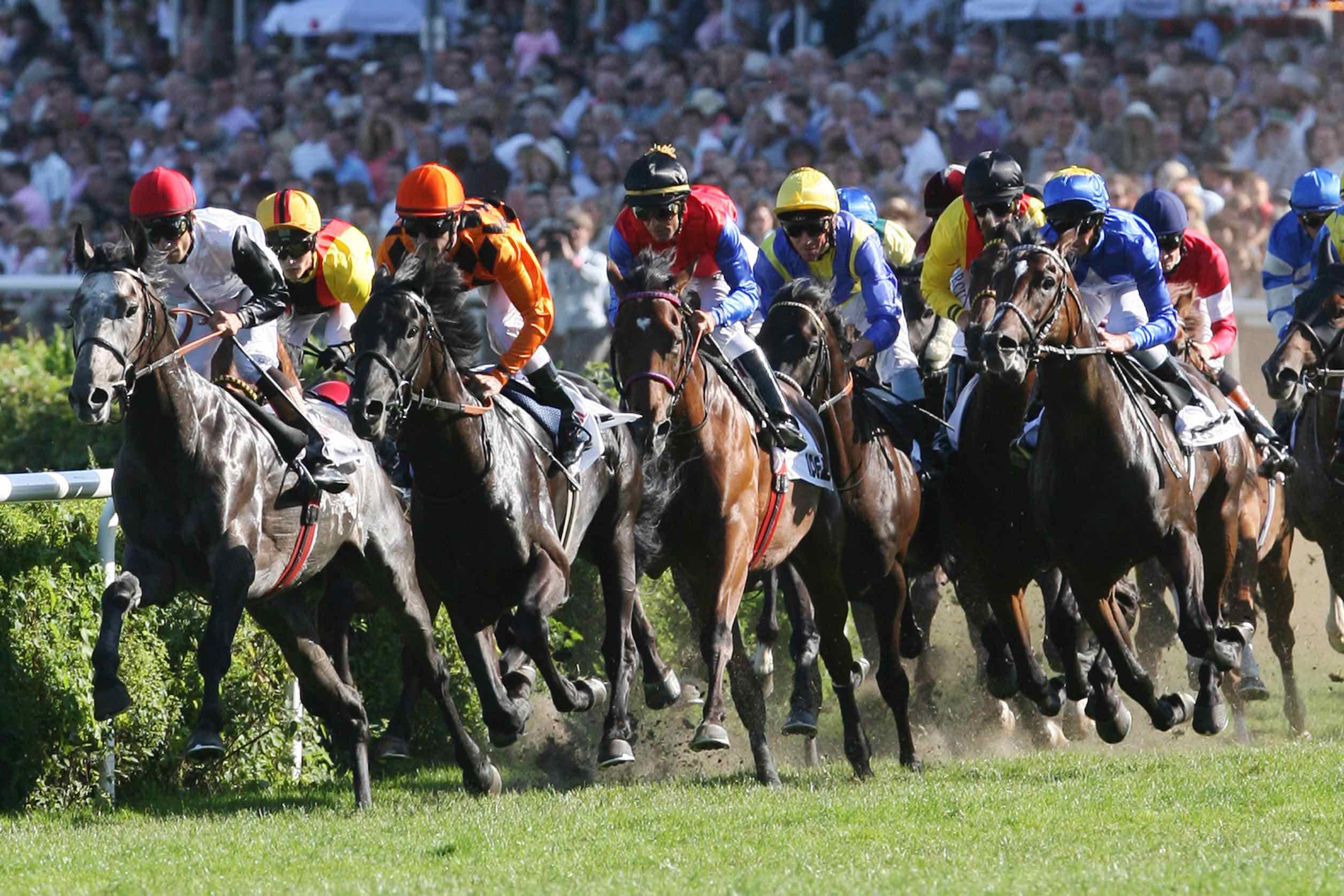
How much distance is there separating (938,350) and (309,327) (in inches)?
120

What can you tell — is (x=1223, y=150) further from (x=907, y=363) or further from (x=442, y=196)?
(x=442, y=196)

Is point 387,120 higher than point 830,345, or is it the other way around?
point 387,120

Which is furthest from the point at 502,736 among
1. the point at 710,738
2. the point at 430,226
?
the point at 430,226

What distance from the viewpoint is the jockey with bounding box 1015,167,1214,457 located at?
24.5 ft

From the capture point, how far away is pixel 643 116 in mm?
16359

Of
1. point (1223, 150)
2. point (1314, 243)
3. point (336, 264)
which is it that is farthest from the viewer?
point (1223, 150)

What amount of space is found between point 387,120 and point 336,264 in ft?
28.6

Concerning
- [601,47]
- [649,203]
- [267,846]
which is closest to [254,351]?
[649,203]

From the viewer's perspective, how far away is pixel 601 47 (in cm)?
1759

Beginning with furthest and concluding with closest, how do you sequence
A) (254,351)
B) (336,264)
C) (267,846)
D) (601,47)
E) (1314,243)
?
(601,47) → (1314,243) → (336,264) → (254,351) → (267,846)

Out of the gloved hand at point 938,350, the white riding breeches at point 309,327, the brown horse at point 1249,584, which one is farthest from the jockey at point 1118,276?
the white riding breeches at point 309,327

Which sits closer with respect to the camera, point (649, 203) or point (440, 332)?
point (440, 332)

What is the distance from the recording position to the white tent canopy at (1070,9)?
15.5 meters

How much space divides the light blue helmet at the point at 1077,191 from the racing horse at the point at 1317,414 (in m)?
1.07
